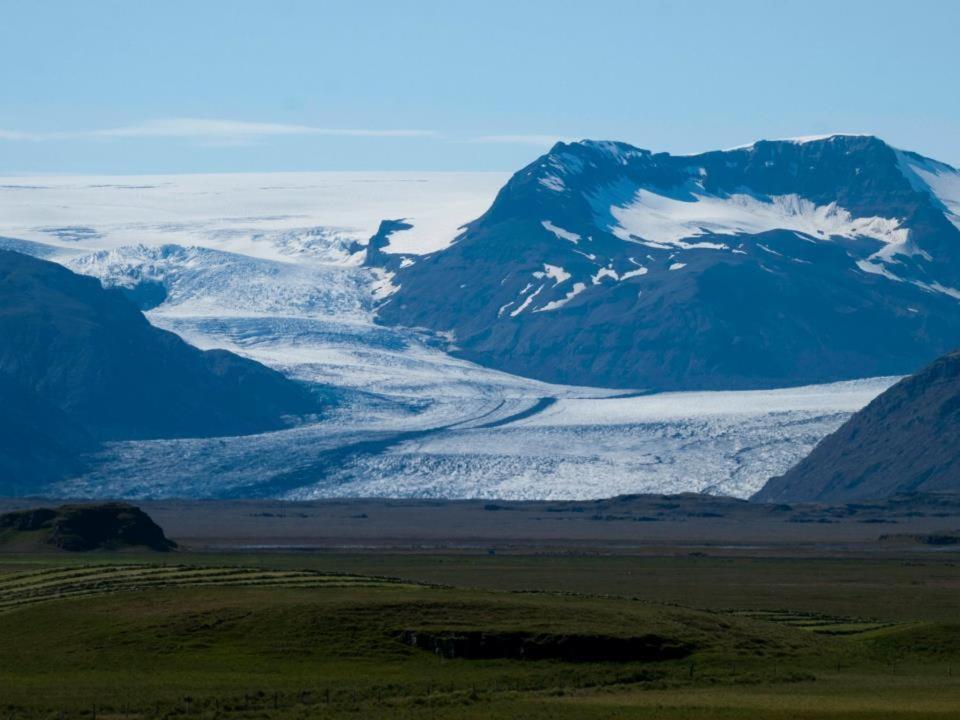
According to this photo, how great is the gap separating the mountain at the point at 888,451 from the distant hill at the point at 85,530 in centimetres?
6633

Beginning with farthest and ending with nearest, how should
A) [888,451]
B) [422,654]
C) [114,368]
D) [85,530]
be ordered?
[114,368]
[888,451]
[85,530]
[422,654]

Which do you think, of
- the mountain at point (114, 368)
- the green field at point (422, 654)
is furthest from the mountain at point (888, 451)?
the green field at point (422, 654)

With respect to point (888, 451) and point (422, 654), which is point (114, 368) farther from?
point (422, 654)

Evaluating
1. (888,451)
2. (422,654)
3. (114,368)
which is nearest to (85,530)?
(422,654)

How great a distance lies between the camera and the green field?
43781 millimetres

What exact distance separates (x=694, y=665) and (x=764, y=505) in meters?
92.0

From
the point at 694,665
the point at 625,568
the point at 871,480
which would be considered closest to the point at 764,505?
the point at 871,480

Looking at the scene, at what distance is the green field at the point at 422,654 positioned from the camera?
4378 cm

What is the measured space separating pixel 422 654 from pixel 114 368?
14281 cm

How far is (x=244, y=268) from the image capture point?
199250 millimetres

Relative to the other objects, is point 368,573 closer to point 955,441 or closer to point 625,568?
point 625,568

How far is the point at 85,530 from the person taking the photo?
96.7 m

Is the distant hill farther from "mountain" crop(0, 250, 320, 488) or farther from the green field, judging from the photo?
"mountain" crop(0, 250, 320, 488)

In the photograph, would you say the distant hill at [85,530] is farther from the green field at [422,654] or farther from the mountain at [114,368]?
the mountain at [114,368]
